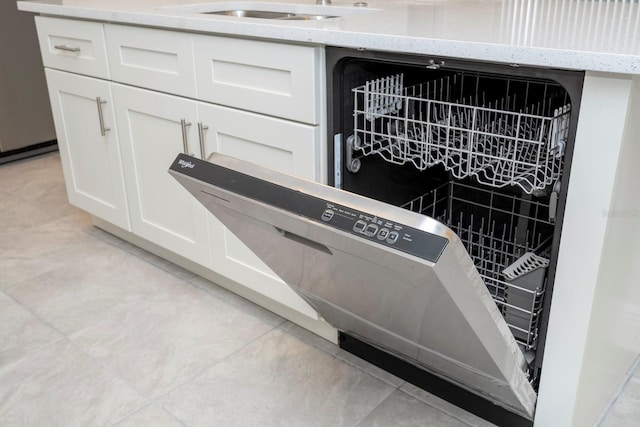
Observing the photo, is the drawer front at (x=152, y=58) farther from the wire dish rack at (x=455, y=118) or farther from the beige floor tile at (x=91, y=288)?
the beige floor tile at (x=91, y=288)

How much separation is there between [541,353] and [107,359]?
1.12m

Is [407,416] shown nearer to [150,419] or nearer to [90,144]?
[150,419]

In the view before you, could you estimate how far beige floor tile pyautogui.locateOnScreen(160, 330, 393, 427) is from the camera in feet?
4.68

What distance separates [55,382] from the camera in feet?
5.11

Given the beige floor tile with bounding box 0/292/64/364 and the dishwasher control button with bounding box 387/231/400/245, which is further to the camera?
the beige floor tile with bounding box 0/292/64/364

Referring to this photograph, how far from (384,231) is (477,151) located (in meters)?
0.55

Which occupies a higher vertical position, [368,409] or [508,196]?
[508,196]

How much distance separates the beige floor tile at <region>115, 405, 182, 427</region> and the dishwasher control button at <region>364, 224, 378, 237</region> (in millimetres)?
822

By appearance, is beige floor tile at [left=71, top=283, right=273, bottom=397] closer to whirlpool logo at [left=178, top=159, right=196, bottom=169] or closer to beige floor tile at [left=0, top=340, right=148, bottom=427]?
beige floor tile at [left=0, top=340, right=148, bottom=427]

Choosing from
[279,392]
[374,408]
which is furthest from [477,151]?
[279,392]

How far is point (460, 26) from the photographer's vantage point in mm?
1255

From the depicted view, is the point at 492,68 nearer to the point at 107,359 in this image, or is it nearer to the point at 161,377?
the point at 161,377

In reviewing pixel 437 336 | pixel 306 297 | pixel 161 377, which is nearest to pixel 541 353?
pixel 437 336

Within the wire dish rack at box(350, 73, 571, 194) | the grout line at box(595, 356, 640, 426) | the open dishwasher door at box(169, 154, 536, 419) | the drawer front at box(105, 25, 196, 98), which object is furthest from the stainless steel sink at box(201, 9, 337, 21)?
the grout line at box(595, 356, 640, 426)
